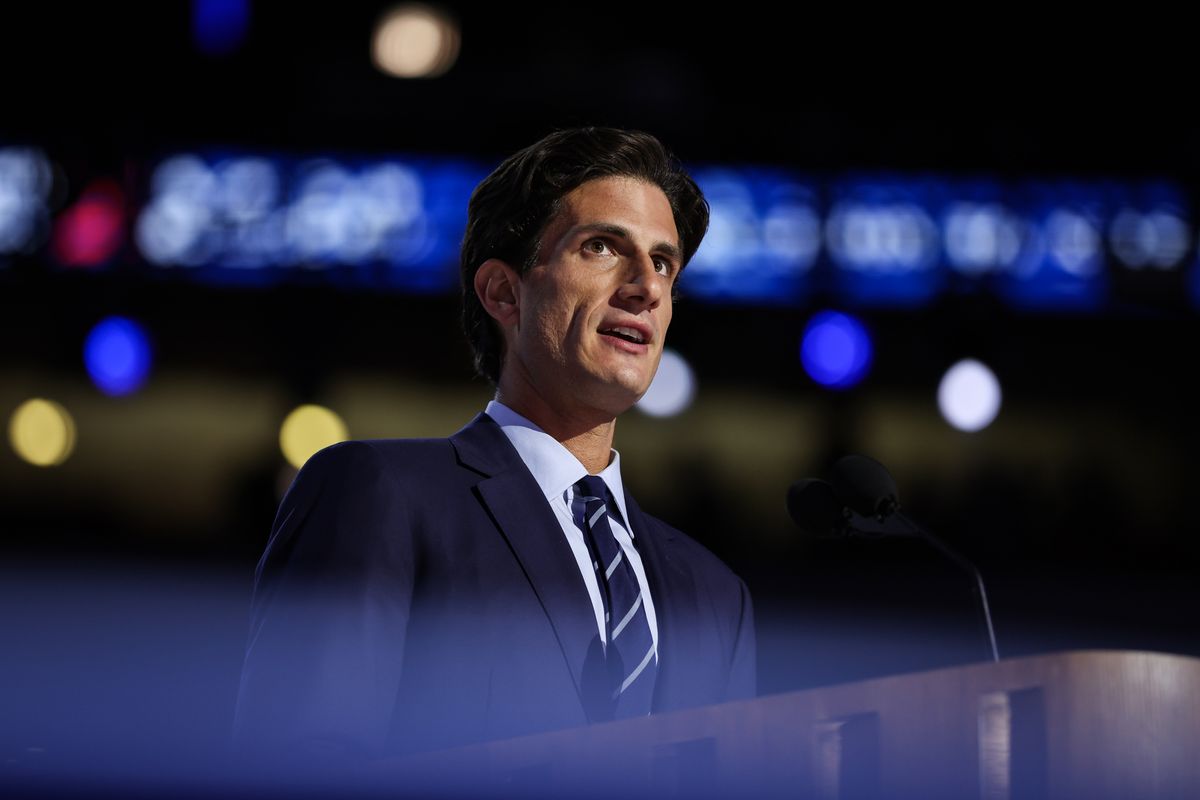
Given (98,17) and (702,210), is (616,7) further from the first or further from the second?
(702,210)

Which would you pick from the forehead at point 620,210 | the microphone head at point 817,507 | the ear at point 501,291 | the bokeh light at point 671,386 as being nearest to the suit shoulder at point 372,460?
the ear at point 501,291

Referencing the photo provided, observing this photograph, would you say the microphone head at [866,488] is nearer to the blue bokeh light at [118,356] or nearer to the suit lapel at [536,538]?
the suit lapel at [536,538]

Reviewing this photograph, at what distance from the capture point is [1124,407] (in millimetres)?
10969

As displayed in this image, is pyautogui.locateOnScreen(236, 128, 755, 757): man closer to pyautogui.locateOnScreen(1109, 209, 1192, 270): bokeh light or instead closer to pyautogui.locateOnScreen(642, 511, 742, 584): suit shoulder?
pyautogui.locateOnScreen(642, 511, 742, 584): suit shoulder

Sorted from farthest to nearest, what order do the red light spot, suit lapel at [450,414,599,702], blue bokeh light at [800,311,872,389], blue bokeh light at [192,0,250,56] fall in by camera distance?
blue bokeh light at [192,0,250,56]
blue bokeh light at [800,311,872,389]
the red light spot
suit lapel at [450,414,599,702]

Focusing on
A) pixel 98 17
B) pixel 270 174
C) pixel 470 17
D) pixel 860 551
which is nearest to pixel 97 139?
pixel 270 174

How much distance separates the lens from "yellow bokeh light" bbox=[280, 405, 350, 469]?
1005cm

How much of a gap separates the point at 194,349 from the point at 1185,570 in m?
7.71

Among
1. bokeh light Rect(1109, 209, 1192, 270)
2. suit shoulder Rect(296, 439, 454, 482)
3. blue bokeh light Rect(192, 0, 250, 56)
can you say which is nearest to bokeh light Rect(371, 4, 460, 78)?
blue bokeh light Rect(192, 0, 250, 56)

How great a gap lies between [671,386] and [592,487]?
27.1 feet

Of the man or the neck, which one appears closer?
the man

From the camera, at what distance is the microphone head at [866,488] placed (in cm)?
179

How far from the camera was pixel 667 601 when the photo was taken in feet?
5.91

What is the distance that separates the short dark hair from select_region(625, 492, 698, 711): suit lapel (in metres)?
0.32
